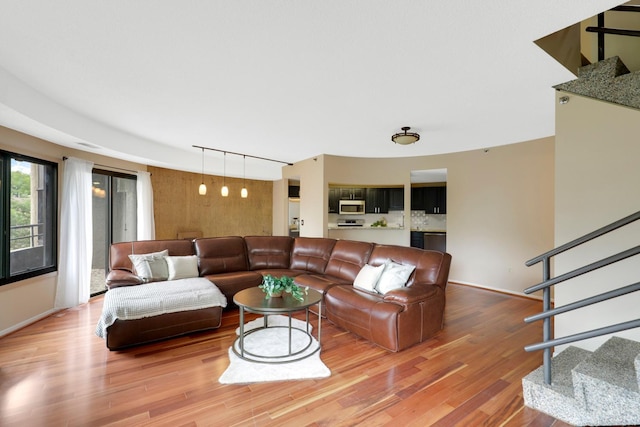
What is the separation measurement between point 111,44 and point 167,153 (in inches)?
135

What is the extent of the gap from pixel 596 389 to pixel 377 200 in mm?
5310

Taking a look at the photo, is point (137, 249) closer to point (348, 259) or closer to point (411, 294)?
point (348, 259)

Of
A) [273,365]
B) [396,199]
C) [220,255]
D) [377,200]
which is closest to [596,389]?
[273,365]

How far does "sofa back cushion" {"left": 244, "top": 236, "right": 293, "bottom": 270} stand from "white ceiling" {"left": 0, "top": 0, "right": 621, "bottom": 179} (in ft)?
6.24

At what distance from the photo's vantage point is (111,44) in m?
2.01

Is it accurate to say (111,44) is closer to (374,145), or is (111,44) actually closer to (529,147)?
(374,145)

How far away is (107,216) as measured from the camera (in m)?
4.86

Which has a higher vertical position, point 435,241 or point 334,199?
point 334,199

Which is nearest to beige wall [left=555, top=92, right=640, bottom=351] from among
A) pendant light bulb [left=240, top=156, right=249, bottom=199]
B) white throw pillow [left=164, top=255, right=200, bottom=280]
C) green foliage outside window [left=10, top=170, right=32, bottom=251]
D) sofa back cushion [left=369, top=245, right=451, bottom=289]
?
sofa back cushion [left=369, top=245, right=451, bottom=289]

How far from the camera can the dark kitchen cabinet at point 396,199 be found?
642 centimetres

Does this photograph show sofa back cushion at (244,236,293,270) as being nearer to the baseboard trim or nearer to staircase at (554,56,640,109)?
the baseboard trim

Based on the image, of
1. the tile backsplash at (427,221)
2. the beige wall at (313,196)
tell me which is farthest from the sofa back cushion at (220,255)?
the tile backsplash at (427,221)

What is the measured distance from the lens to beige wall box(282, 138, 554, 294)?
14.8 ft

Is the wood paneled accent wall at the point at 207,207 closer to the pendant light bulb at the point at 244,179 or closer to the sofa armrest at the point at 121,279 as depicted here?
the pendant light bulb at the point at 244,179
